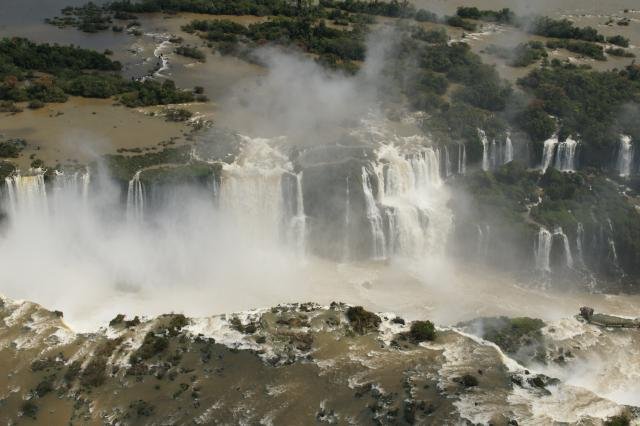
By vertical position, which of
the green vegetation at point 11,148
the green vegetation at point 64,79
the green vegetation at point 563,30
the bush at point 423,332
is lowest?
the bush at point 423,332

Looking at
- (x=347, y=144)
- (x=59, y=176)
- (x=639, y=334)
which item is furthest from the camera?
(x=347, y=144)

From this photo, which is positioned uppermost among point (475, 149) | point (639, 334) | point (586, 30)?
point (586, 30)

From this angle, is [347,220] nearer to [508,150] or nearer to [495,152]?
[495,152]

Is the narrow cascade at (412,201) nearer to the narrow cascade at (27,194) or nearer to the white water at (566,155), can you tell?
the white water at (566,155)

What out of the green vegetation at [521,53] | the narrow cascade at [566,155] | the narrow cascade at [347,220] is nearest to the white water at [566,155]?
the narrow cascade at [566,155]

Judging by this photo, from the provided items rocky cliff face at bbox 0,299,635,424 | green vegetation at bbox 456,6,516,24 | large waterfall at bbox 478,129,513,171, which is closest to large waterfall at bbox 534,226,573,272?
large waterfall at bbox 478,129,513,171

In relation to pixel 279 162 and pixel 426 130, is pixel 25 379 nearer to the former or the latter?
pixel 279 162

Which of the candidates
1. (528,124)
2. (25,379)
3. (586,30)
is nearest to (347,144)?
(528,124)
